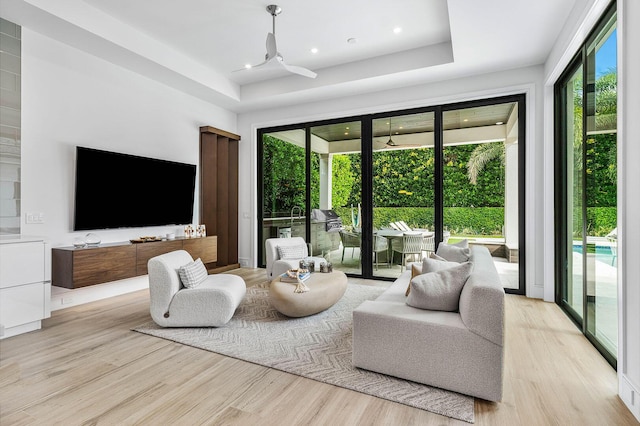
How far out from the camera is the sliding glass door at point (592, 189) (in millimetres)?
2527

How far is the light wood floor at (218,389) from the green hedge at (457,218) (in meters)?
1.83

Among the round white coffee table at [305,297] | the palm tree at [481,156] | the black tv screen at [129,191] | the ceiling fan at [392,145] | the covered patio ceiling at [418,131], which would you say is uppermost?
the covered patio ceiling at [418,131]

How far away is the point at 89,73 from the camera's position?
4059mm

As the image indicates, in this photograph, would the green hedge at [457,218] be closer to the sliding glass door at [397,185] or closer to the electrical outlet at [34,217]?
the sliding glass door at [397,185]

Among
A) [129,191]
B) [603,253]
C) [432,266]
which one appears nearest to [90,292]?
[129,191]

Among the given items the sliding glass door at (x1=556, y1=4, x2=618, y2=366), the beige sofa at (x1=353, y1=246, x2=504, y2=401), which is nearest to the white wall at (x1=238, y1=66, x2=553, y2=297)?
the sliding glass door at (x1=556, y1=4, x2=618, y2=366)

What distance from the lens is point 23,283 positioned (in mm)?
3049

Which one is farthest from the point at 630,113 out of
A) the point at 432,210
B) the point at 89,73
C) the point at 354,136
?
the point at 89,73

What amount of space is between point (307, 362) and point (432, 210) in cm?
318

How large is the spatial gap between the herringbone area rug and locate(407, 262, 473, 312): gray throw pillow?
0.52 m

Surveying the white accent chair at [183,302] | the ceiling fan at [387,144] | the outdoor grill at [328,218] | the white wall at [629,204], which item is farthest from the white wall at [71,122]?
the white wall at [629,204]

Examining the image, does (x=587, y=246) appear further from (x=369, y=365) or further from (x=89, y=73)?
(x=89, y=73)

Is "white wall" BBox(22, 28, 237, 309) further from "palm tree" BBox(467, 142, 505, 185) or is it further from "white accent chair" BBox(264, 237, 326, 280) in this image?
"palm tree" BBox(467, 142, 505, 185)

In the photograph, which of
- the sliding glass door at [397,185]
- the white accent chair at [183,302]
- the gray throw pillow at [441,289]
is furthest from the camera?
the sliding glass door at [397,185]
